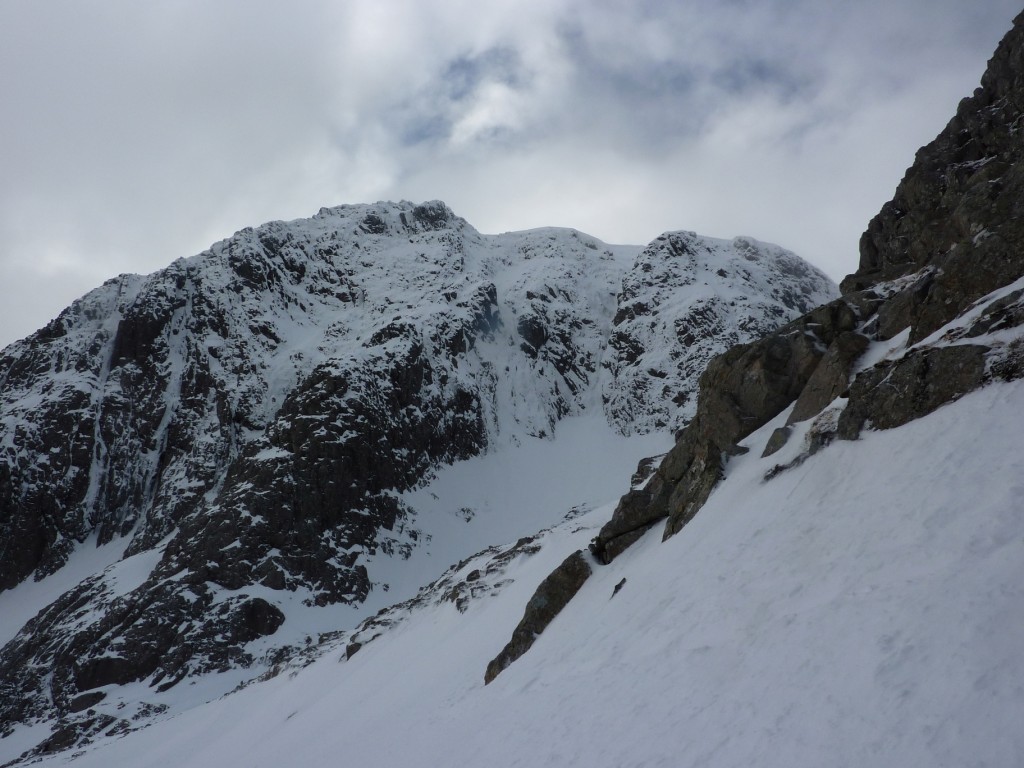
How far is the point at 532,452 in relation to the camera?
110 metres

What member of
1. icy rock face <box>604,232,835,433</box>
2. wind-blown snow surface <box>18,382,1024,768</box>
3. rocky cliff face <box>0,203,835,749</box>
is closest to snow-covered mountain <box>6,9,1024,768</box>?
wind-blown snow surface <box>18,382,1024,768</box>

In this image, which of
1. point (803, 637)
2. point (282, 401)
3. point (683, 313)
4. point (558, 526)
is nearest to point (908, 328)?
point (803, 637)

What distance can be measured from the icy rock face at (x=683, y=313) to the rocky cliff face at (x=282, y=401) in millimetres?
475

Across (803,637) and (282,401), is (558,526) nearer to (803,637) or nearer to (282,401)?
(803,637)

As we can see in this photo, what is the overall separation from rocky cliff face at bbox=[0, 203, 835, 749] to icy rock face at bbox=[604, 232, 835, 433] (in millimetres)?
475

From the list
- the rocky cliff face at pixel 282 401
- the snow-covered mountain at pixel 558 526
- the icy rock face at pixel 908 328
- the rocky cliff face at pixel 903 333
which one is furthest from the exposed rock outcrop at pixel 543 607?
the rocky cliff face at pixel 282 401

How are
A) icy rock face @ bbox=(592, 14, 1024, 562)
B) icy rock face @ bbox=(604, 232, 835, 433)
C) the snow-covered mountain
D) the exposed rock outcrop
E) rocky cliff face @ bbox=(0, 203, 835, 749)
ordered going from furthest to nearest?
icy rock face @ bbox=(604, 232, 835, 433) < rocky cliff face @ bbox=(0, 203, 835, 749) < the exposed rock outcrop < icy rock face @ bbox=(592, 14, 1024, 562) < the snow-covered mountain

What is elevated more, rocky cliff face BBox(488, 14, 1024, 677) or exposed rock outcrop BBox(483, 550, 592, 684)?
rocky cliff face BBox(488, 14, 1024, 677)

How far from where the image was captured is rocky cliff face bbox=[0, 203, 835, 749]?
73.8 metres

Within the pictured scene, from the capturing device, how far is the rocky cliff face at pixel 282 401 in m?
73.8

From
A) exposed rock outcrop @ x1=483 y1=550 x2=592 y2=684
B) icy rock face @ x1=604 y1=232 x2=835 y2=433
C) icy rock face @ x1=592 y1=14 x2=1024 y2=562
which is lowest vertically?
exposed rock outcrop @ x1=483 y1=550 x2=592 y2=684

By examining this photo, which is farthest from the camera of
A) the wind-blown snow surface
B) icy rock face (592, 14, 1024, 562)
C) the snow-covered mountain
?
icy rock face (592, 14, 1024, 562)

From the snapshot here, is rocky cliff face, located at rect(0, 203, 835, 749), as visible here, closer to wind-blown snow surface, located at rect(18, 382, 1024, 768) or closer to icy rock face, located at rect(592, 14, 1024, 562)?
icy rock face, located at rect(592, 14, 1024, 562)

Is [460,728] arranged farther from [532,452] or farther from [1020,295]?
[532,452]
